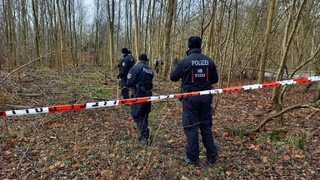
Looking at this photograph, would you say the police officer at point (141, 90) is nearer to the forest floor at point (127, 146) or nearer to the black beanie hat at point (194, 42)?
the forest floor at point (127, 146)

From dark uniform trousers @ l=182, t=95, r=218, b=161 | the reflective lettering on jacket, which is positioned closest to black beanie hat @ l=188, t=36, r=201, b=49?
the reflective lettering on jacket

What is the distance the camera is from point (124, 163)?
413cm

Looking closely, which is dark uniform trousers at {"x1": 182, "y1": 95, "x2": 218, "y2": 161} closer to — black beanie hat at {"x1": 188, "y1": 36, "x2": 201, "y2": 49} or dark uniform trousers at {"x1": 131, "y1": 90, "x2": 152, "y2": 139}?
black beanie hat at {"x1": 188, "y1": 36, "x2": 201, "y2": 49}

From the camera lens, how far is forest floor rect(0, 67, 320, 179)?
12.5 feet

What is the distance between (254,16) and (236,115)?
11.0 metres

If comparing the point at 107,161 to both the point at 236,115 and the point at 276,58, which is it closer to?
the point at 236,115

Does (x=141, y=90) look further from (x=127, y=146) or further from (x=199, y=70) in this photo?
(x=199, y=70)

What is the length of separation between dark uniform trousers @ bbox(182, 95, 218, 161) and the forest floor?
260mm

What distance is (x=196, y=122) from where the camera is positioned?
158 inches

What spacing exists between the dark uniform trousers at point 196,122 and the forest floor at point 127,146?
0.26m

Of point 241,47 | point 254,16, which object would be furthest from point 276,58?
point 254,16

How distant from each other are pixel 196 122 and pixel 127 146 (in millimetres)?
1756

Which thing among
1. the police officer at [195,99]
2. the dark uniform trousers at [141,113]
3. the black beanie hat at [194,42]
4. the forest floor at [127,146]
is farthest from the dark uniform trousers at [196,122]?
the dark uniform trousers at [141,113]

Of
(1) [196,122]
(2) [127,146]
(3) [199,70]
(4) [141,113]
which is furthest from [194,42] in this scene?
(2) [127,146]
